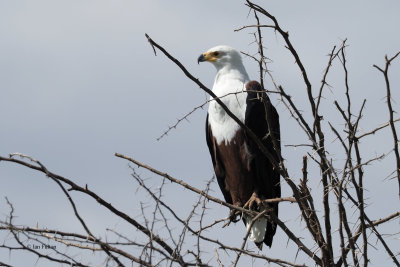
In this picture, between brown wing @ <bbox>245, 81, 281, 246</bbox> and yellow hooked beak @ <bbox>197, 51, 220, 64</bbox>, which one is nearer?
brown wing @ <bbox>245, 81, 281, 246</bbox>

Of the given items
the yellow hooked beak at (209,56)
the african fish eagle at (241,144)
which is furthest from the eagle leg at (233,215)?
the yellow hooked beak at (209,56)

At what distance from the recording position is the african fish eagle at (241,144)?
5605mm

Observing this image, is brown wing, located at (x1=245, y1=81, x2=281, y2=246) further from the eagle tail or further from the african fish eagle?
the eagle tail

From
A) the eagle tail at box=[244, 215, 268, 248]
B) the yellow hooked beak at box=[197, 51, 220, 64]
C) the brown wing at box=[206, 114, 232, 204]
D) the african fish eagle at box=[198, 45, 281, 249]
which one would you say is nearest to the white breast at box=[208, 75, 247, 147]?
the african fish eagle at box=[198, 45, 281, 249]

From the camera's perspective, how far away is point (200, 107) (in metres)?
3.64

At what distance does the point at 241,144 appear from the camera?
5629 millimetres

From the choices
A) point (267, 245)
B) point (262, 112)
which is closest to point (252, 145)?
point (262, 112)

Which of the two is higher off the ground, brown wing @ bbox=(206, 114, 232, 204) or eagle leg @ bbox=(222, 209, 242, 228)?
brown wing @ bbox=(206, 114, 232, 204)

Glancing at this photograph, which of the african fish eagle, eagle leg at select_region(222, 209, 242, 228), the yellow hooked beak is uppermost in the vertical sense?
the yellow hooked beak

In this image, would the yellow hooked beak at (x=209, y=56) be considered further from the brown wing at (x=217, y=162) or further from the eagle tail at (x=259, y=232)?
the eagle tail at (x=259, y=232)

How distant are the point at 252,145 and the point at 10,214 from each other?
8.37ft

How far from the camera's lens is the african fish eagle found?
5.61 m

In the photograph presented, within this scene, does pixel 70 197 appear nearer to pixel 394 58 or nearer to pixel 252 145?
pixel 394 58

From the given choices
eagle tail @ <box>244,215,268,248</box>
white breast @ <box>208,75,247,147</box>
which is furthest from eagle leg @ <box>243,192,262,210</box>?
white breast @ <box>208,75,247,147</box>
